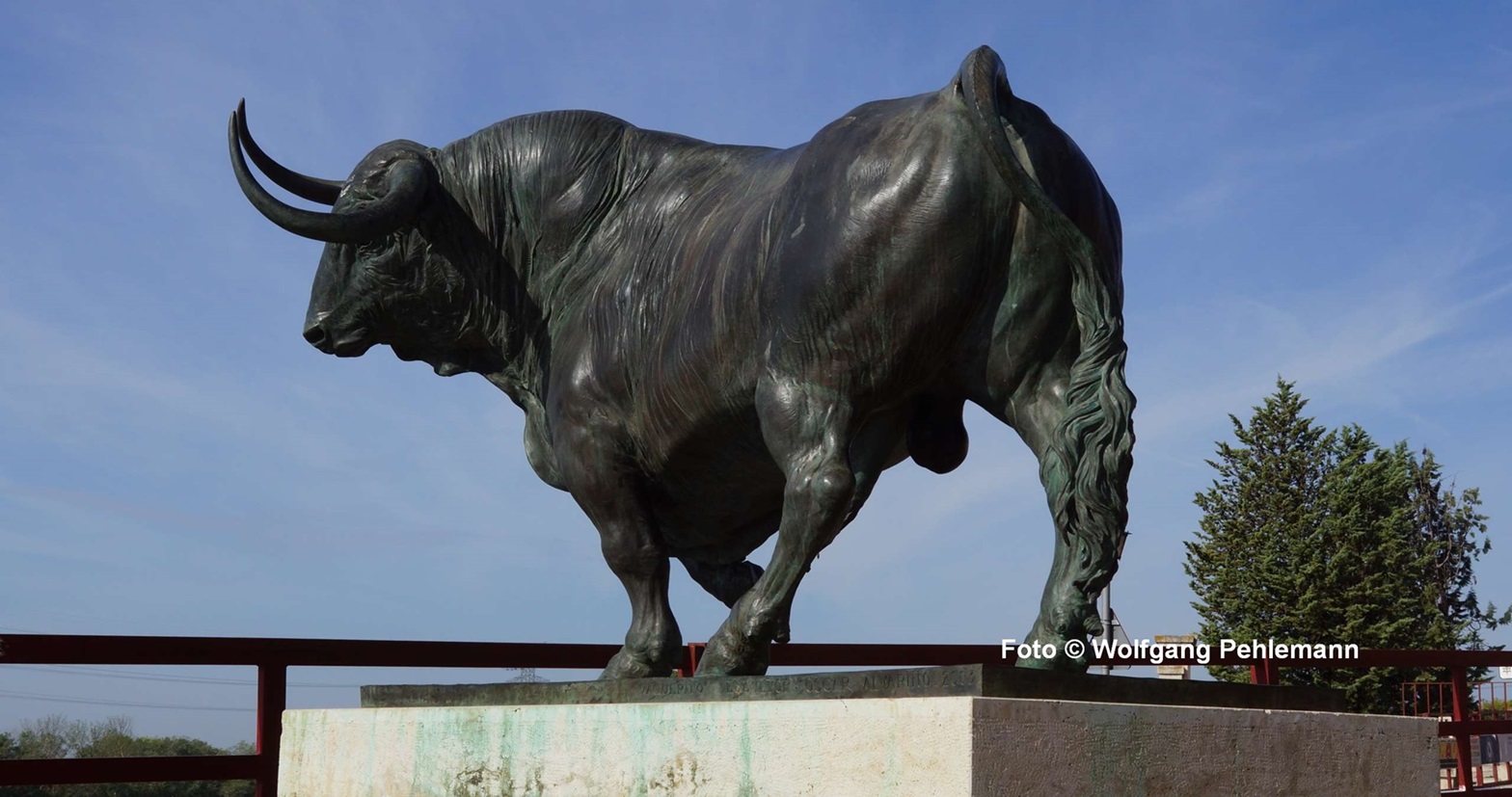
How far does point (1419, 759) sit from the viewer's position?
11.3 ft

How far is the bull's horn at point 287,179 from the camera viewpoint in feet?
14.6

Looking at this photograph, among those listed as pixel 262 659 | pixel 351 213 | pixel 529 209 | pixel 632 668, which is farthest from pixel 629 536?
pixel 262 659

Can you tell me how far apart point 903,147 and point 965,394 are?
602 mm

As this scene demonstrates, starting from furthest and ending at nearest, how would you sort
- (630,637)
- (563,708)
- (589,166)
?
(589,166) < (630,637) < (563,708)

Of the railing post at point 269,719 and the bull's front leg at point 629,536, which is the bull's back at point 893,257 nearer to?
the bull's front leg at point 629,536

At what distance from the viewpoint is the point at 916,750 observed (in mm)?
2740

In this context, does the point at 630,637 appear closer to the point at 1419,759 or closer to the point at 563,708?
the point at 563,708

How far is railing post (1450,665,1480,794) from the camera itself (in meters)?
9.07

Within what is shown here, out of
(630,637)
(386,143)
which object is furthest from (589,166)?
(630,637)

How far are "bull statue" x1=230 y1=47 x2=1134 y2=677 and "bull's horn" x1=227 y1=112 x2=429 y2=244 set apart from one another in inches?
0.4

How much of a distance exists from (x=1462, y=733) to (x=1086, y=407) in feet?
22.7

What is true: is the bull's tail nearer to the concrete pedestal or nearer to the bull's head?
the concrete pedestal

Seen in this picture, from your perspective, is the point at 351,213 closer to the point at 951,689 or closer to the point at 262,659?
the point at 951,689

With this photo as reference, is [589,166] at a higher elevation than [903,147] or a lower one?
higher
